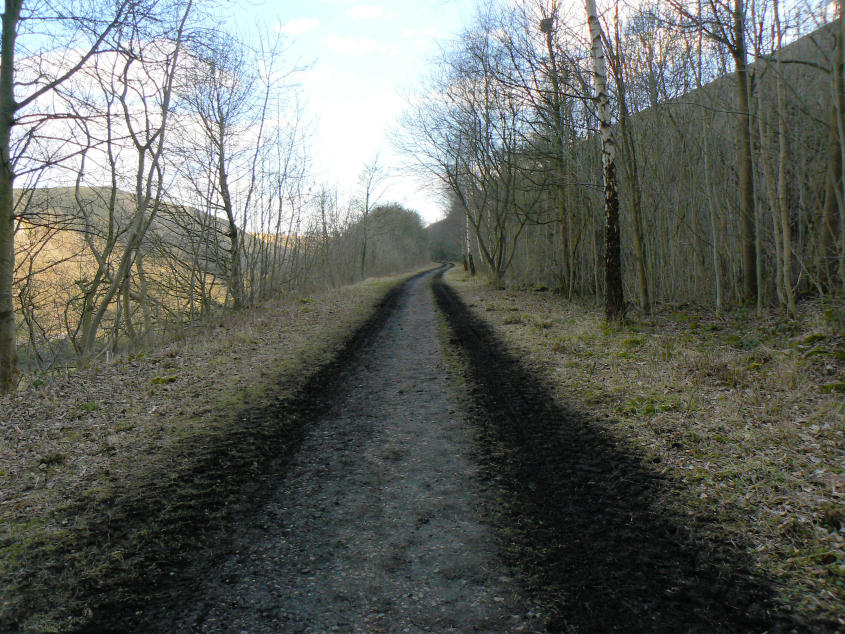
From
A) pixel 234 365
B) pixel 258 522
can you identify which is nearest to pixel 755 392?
pixel 258 522

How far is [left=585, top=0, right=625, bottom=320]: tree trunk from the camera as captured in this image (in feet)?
31.2

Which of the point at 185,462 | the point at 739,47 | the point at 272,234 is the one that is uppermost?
the point at 739,47

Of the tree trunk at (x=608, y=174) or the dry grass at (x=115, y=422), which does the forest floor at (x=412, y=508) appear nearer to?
the dry grass at (x=115, y=422)

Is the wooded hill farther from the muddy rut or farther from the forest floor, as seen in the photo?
the muddy rut

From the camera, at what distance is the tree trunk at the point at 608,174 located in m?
9.50

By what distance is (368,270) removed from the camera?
44.6 meters

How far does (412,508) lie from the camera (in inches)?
152

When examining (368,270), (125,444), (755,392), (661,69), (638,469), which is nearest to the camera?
(638,469)

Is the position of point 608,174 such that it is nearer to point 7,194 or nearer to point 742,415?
point 742,415

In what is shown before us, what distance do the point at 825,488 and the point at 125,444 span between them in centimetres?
630

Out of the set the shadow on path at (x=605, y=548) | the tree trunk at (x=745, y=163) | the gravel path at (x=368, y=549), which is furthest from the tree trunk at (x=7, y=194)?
the tree trunk at (x=745, y=163)

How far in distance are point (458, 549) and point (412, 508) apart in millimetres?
652

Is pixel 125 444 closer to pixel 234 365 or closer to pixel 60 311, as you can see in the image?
pixel 234 365

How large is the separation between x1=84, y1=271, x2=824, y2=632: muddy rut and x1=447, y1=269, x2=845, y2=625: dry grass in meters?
0.32
